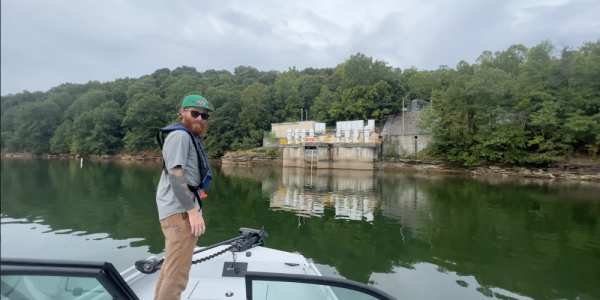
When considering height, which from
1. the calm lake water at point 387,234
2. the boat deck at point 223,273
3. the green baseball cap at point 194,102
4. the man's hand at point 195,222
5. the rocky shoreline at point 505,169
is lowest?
the calm lake water at point 387,234

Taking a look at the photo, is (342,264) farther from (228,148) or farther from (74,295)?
(228,148)

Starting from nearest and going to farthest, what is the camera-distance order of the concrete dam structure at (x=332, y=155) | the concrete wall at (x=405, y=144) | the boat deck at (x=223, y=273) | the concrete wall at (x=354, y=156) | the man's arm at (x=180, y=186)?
the man's arm at (x=180, y=186) < the boat deck at (x=223, y=273) < the concrete wall at (x=354, y=156) < the concrete dam structure at (x=332, y=155) < the concrete wall at (x=405, y=144)

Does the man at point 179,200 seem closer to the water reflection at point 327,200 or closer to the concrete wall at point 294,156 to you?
the water reflection at point 327,200

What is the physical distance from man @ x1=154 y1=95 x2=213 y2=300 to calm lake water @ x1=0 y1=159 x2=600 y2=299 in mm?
1064

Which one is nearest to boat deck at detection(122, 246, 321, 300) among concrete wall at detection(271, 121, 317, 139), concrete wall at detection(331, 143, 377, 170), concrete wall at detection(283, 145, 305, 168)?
concrete wall at detection(331, 143, 377, 170)

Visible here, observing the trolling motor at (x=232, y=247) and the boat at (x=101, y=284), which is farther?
the trolling motor at (x=232, y=247)

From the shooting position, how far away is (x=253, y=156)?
1469 inches

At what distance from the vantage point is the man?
2.24m

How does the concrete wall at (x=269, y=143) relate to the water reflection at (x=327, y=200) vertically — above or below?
above

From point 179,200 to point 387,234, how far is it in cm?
687

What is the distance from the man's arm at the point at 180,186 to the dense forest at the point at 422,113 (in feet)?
2.83

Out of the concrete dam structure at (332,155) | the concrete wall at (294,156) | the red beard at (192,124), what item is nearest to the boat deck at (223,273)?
the red beard at (192,124)

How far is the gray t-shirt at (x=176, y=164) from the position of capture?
2252 mm

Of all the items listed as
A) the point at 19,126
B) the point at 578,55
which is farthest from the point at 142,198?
the point at 578,55
